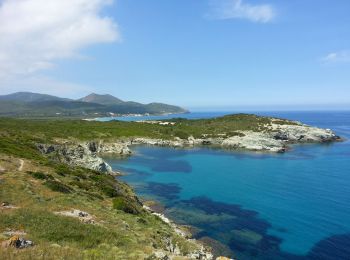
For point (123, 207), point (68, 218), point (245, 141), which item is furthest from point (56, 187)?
point (245, 141)

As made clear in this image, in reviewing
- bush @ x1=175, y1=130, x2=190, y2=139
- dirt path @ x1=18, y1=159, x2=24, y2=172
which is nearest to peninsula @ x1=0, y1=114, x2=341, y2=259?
dirt path @ x1=18, y1=159, x2=24, y2=172

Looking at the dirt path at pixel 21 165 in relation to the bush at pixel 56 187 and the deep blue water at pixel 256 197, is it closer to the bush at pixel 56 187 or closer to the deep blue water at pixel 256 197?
the bush at pixel 56 187

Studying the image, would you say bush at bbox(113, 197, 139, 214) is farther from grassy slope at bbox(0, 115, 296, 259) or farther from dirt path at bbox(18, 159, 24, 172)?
dirt path at bbox(18, 159, 24, 172)

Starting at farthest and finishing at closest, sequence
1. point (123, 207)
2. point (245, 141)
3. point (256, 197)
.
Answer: point (245, 141) < point (256, 197) < point (123, 207)

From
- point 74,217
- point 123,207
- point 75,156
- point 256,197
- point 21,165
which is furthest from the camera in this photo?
point 75,156

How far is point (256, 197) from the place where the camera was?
60375 mm

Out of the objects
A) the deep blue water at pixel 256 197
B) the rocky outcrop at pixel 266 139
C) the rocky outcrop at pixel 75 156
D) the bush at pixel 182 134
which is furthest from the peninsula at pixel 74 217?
the bush at pixel 182 134

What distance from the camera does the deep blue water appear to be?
3928 centimetres

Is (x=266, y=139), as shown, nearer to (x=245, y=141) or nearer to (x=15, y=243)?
(x=245, y=141)

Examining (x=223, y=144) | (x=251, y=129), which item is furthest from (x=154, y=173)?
(x=251, y=129)

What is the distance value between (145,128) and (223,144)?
4153cm

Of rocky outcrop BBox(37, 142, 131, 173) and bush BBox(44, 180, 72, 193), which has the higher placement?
bush BBox(44, 180, 72, 193)

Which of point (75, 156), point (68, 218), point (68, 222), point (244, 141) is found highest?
point (68, 222)

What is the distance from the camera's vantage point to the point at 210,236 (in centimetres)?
4022
